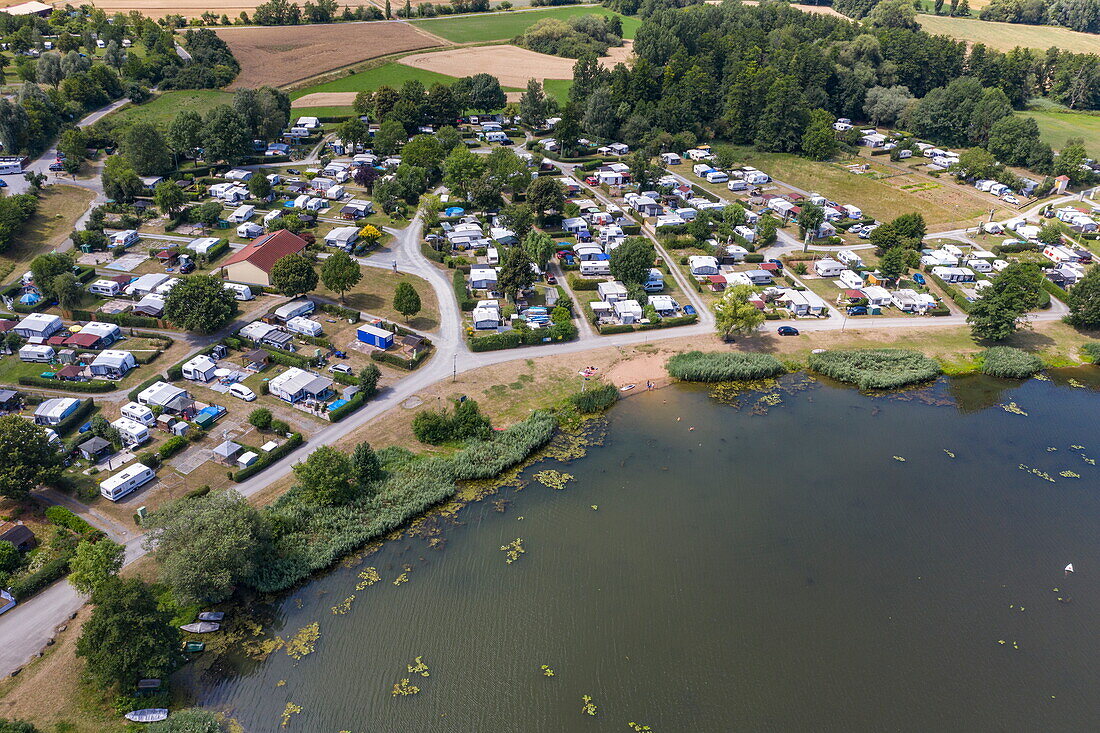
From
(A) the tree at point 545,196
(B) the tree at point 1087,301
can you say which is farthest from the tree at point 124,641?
(B) the tree at point 1087,301

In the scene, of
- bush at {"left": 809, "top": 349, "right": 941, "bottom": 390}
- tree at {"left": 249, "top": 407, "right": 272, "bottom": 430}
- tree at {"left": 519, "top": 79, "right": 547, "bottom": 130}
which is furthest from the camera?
tree at {"left": 519, "top": 79, "right": 547, "bottom": 130}

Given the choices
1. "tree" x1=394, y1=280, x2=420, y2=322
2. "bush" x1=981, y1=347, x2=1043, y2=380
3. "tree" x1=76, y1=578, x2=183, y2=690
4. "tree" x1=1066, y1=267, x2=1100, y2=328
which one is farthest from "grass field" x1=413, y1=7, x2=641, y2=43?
"tree" x1=76, y1=578, x2=183, y2=690

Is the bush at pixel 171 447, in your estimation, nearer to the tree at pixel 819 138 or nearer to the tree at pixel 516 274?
the tree at pixel 516 274

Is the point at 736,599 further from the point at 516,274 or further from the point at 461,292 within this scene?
the point at 461,292

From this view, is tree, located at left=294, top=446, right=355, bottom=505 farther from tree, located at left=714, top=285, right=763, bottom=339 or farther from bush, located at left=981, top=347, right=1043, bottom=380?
bush, located at left=981, top=347, right=1043, bottom=380

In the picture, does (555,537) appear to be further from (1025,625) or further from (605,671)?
(1025,625)

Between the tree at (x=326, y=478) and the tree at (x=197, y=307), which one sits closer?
the tree at (x=326, y=478)
